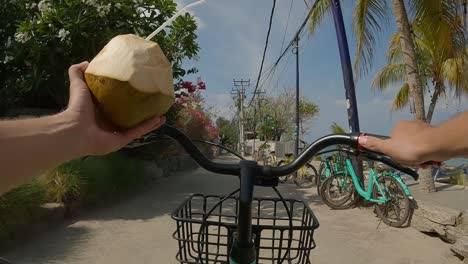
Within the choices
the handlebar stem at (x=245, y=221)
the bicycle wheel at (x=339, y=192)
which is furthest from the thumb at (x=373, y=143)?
the bicycle wheel at (x=339, y=192)

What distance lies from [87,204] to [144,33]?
2874 millimetres

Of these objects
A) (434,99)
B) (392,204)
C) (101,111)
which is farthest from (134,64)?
(434,99)

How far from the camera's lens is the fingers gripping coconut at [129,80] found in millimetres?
790

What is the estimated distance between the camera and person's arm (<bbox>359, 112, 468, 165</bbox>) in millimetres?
923

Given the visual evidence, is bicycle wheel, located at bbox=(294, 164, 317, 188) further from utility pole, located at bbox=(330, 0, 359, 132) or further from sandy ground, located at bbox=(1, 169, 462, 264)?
sandy ground, located at bbox=(1, 169, 462, 264)

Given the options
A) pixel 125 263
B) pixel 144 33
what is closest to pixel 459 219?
pixel 125 263

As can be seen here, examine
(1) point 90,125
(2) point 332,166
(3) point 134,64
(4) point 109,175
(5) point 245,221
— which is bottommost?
(4) point 109,175

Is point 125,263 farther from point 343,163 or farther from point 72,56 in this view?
point 343,163

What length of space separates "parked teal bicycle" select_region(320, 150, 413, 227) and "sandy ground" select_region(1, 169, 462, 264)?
0.77 ft

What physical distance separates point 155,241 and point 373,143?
4388 mm

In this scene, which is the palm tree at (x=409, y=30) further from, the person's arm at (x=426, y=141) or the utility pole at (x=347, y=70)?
the person's arm at (x=426, y=141)

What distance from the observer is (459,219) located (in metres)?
5.35

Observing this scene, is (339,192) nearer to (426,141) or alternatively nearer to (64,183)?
(64,183)

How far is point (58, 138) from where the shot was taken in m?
0.77
